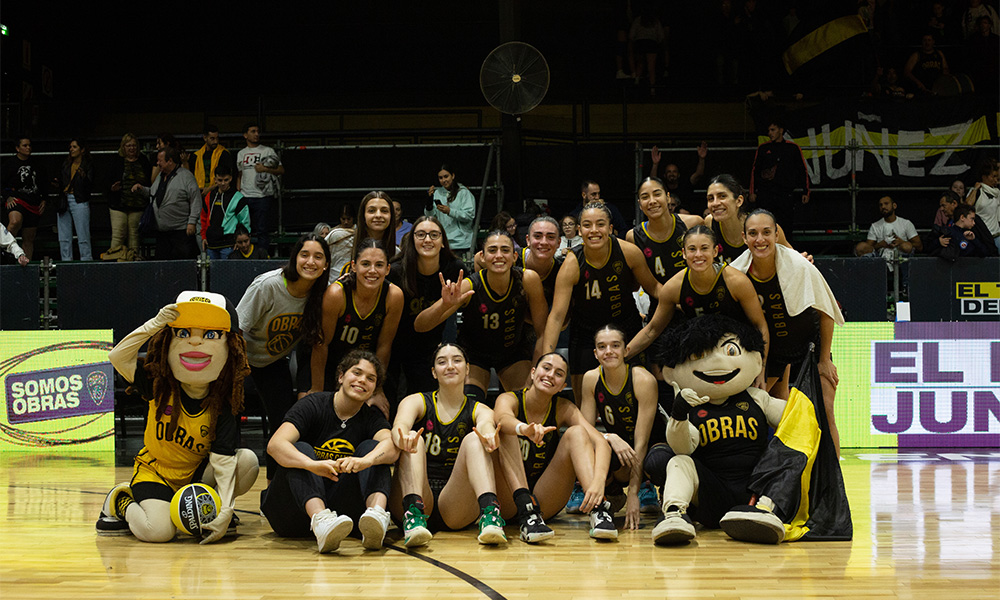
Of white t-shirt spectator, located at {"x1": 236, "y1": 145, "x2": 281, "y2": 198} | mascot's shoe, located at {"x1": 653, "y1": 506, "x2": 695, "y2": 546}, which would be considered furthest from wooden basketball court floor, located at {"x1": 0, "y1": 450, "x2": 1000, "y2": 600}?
white t-shirt spectator, located at {"x1": 236, "y1": 145, "x2": 281, "y2": 198}

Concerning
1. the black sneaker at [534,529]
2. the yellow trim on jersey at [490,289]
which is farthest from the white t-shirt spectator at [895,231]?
the black sneaker at [534,529]

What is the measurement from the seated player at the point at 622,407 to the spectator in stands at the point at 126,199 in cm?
663

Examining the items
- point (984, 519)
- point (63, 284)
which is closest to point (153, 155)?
point (63, 284)

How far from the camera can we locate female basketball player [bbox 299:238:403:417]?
504 cm

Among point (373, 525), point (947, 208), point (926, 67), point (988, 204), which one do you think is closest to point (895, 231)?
point (947, 208)

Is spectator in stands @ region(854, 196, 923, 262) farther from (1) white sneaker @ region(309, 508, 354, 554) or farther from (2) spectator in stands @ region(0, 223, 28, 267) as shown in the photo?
(2) spectator in stands @ region(0, 223, 28, 267)

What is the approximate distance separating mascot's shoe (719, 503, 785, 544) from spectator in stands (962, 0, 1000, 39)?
935cm

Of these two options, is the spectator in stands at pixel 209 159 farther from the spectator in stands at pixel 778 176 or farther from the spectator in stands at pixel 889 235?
the spectator in stands at pixel 889 235

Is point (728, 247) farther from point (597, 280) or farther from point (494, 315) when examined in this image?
point (494, 315)

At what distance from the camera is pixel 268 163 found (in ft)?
31.6

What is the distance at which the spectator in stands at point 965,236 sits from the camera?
8375 millimetres

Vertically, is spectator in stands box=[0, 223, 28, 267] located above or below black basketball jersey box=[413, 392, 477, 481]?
above

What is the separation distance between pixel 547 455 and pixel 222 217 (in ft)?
18.5

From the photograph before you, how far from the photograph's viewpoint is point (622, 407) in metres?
4.91
